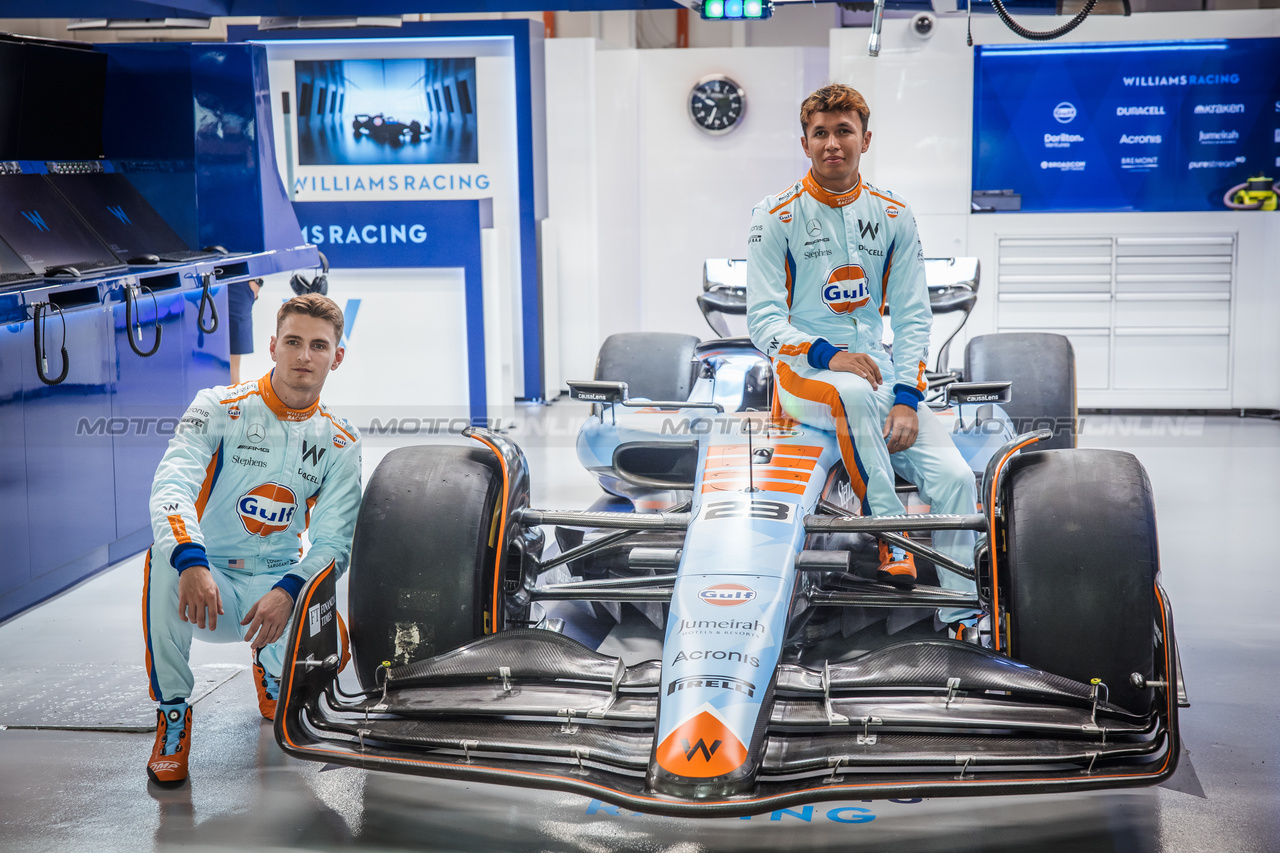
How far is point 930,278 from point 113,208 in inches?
153

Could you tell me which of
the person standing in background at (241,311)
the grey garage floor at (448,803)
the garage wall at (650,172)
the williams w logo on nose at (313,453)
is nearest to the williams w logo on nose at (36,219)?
the person standing in background at (241,311)

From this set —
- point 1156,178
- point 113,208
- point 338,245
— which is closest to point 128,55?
point 113,208

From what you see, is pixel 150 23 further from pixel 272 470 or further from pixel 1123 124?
pixel 1123 124

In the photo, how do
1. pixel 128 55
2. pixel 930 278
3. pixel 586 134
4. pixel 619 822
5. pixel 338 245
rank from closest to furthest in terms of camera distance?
pixel 619 822 → pixel 930 278 → pixel 128 55 → pixel 338 245 → pixel 586 134

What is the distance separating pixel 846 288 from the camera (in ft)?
11.5

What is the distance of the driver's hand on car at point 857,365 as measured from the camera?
3311mm

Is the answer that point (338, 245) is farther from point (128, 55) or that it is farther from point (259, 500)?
point (259, 500)

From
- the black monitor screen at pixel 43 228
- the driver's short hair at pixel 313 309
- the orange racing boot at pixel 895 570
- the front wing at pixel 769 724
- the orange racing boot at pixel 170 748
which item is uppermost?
the black monitor screen at pixel 43 228

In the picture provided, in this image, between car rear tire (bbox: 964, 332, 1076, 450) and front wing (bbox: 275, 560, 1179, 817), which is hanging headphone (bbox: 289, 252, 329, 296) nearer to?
car rear tire (bbox: 964, 332, 1076, 450)

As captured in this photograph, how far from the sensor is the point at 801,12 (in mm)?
12680

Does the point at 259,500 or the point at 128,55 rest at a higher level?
the point at 128,55

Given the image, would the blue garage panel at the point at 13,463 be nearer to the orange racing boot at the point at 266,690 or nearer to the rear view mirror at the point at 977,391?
the orange racing boot at the point at 266,690

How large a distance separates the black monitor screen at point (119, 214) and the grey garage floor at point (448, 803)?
2.26 m

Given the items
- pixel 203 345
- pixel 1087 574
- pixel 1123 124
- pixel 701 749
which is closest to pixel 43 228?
pixel 203 345
